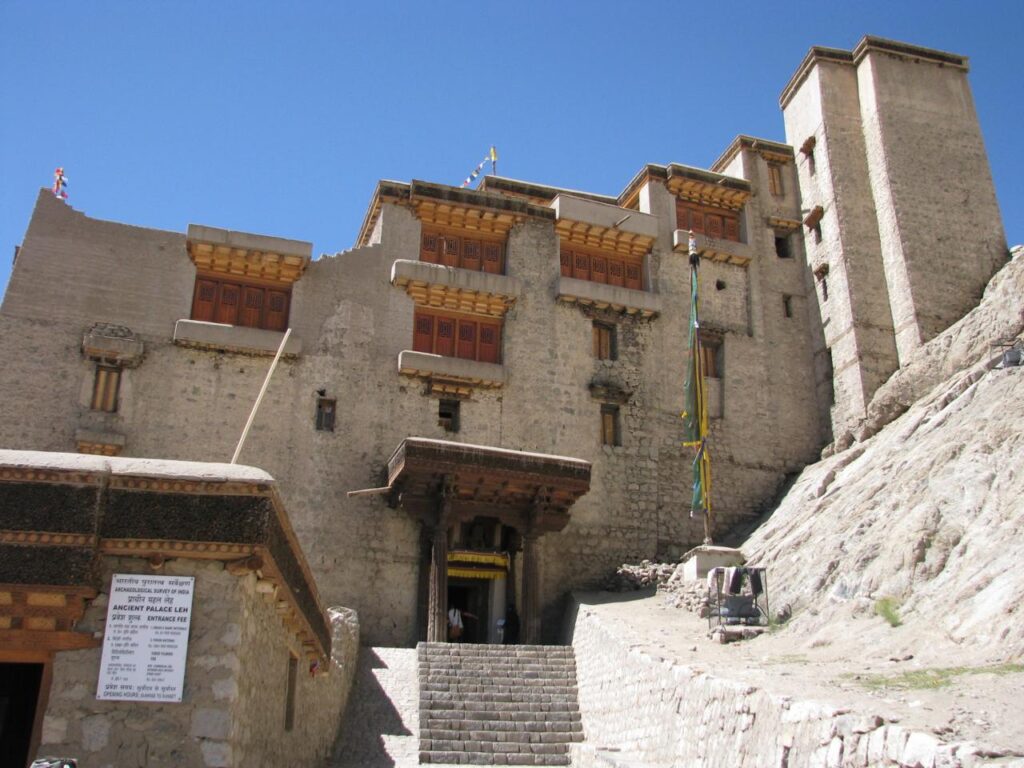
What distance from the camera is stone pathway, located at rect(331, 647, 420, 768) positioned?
14.6m

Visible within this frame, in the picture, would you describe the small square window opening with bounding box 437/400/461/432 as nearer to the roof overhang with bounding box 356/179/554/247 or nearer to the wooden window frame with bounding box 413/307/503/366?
the wooden window frame with bounding box 413/307/503/366

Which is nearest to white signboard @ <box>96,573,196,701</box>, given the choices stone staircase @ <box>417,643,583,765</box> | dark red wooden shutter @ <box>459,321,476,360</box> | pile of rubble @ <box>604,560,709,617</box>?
stone staircase @ <box>417,643,583,765</box>

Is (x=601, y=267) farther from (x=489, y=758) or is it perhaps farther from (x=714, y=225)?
(x=489, y=758)

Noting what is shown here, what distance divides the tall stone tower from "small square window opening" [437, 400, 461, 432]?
33.4ft

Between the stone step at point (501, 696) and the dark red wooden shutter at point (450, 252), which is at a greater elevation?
the dark red wooden shutter at point (450, 252)

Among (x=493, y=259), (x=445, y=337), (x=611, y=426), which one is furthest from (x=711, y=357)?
(x=445, y=337)

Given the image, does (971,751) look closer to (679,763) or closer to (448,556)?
(679,763)

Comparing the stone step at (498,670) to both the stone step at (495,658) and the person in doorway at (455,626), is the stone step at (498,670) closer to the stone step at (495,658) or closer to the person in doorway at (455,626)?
the stone step at (495,658)

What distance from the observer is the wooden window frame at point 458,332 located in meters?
23.8

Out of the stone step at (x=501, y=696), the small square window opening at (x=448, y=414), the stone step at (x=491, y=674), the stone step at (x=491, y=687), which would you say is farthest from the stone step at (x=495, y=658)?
the small square window opening at (x=448, y=414)

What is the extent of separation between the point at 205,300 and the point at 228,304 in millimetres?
526

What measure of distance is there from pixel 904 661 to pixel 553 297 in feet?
52.0

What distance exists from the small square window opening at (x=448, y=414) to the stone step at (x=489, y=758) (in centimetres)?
939

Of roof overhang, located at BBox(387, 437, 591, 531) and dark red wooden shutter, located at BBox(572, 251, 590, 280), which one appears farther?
dark red wooden shutter, located at BBox(572, 251, 590, 280)
